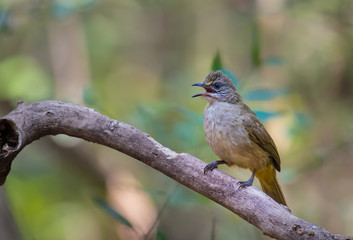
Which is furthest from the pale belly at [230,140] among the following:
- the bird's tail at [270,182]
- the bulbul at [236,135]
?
the bird's tail at [270,182]

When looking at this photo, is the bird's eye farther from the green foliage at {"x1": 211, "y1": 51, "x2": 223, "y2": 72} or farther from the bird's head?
the green foliage at {"x1": 211, "y1": 51, "x2": 223, "y2": 72}

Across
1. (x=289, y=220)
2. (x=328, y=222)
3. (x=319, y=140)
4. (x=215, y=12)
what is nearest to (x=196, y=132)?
(x=289, y=220)

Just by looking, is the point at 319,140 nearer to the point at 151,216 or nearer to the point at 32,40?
the point at 151,216

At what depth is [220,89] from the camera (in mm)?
4695

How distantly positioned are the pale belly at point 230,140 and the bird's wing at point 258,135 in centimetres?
5

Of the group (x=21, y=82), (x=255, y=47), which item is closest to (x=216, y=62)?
(x=255, y=47)

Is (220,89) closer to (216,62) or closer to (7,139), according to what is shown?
(216,62)

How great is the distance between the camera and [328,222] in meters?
7.90

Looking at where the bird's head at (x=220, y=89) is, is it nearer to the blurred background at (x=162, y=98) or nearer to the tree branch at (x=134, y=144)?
the blurred background at (x=162, y=98)

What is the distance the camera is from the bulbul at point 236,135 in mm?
Answer: 4273

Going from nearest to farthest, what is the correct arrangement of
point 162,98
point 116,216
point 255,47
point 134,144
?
point 134,144
point 116,216
point 255,47
point 162,98

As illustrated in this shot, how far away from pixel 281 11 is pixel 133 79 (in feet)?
14.0

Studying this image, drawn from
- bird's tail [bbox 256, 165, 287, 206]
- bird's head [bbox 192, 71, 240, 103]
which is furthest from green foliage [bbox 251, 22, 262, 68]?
bird's tail [bbox 256, 165, 287, 206]

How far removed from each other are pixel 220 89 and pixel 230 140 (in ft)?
2.10
